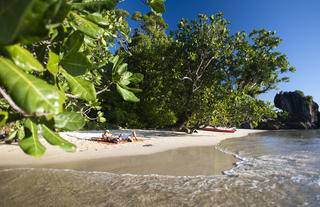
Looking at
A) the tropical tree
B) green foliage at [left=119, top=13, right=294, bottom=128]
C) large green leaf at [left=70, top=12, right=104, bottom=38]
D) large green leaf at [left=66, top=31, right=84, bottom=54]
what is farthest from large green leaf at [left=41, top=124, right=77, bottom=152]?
green foliage at [left=119, top=13, right=294, bottom=128]

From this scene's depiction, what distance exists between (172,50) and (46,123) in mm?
13016

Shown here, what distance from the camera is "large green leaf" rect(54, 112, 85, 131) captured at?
2.63ft

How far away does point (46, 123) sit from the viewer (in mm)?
755

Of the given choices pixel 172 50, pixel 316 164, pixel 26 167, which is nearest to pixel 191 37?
pixel 172 50

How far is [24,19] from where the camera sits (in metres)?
0.40

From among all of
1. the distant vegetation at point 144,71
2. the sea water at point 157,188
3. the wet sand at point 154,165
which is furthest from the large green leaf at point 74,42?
the wet sand at point 154,165

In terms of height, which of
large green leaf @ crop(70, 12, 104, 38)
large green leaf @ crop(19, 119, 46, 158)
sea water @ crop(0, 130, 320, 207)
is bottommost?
sea water @ crop(0, 130, 320, 207)

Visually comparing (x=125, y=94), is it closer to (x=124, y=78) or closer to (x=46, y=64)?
(x=124, y=78)

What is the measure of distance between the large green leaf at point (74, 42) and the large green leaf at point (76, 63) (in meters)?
0.02

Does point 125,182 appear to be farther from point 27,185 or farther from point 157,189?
point 27,185

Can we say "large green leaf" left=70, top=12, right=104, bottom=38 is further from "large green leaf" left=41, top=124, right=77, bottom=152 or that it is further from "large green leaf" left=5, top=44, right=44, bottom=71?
"large green leaf" left=41, top=124, right=77, bottom=152

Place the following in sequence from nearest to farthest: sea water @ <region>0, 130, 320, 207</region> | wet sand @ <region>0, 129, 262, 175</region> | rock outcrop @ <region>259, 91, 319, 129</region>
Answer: sea water @ <region>0, 130, 320, 207</region> → wet sand @ <region>0, 129, 262, 175</region> → rock outcrop @ <region>259, 91, 319, 129</region>

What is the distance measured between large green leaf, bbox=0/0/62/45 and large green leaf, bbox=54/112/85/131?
16.5 inches

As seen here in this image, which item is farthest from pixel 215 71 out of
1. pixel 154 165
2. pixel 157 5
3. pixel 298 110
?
pixel 298 110
